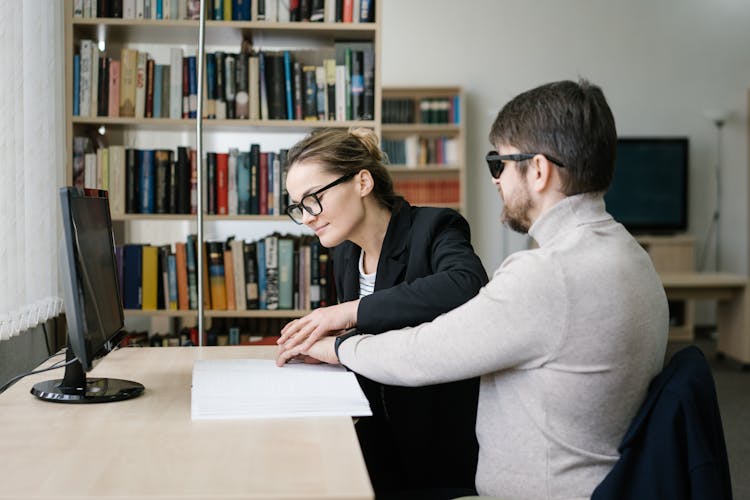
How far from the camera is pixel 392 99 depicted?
710 cm

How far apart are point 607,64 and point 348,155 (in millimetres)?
6117

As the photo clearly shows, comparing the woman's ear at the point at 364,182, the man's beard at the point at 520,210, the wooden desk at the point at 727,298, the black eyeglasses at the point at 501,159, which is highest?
the black eyeglasses at the point at 501,159

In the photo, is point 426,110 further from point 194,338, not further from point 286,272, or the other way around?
point 194,338

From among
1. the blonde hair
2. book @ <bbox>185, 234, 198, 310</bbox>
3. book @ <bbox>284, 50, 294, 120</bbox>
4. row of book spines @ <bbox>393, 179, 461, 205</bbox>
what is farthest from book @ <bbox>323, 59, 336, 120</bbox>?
row of book spines @ <bbox>393, 179, 461, 205</bbox>

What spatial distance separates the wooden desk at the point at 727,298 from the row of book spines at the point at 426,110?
227 cm

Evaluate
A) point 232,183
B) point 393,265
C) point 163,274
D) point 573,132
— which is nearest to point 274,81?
point 232,183

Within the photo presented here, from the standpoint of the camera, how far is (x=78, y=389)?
146 cm

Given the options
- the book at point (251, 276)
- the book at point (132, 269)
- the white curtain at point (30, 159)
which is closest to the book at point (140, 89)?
the white curtain at point (30, 159)

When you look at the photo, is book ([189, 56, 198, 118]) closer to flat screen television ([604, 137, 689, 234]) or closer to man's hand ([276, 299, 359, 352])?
man's hand ([276, 299, 359, 352])

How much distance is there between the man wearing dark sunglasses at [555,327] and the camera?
1229 mm

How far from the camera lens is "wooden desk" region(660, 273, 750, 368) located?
5.64 m

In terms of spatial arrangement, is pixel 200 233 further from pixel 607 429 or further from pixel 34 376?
pixel 607 429

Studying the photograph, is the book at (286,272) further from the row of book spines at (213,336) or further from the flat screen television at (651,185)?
the flat screen television at (651,185)

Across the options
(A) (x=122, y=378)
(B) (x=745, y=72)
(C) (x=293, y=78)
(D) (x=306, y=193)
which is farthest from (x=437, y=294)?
(B) (x=745, y=72)
